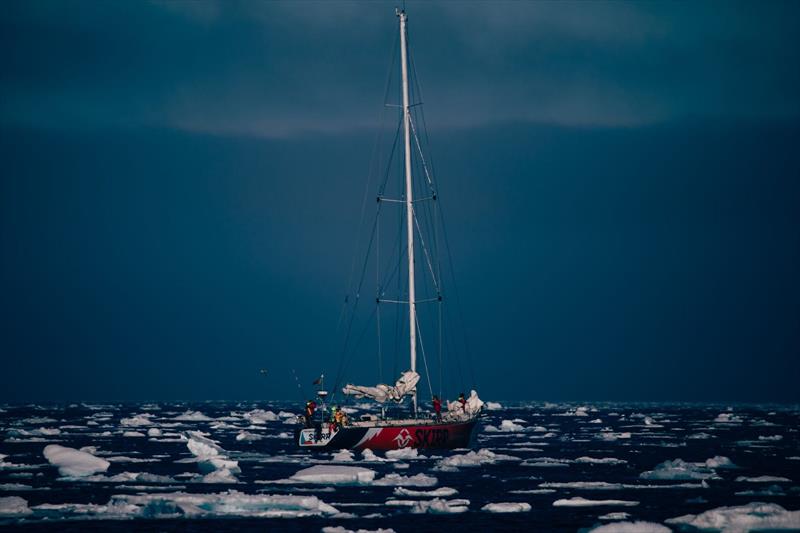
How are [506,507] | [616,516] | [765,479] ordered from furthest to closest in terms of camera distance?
[765,479] < [506,507] < [616,516]

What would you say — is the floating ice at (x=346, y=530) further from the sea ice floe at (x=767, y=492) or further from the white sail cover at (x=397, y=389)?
the white sail cover at (x=397, y=389)

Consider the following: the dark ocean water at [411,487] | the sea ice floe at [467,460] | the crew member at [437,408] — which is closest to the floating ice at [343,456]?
the dark ocean water at [411,487]

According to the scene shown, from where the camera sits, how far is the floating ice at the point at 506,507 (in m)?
29.9

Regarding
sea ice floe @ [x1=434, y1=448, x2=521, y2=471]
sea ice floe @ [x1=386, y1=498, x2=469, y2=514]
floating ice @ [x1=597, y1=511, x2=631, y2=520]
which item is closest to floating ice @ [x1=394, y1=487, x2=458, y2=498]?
sea ice floe @ [x1=386, y1=498, x2=469, y2=514]

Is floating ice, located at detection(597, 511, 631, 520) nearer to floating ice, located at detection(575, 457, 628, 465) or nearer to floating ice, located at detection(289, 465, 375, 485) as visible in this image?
floating ice, located at detection(289, 465, 375, 485)

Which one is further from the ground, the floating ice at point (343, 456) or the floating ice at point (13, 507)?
the floating ice at point (13, 507)

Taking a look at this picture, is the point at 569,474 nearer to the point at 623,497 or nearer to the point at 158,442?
the point at 623,497

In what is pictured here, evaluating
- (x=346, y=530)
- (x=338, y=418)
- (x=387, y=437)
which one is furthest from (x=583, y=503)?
(x=338, y=418)

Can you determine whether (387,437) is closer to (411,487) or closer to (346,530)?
(411,487)

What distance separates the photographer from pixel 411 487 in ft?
115

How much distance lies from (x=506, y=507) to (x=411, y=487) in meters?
5.45

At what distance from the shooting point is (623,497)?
32531 millimetres

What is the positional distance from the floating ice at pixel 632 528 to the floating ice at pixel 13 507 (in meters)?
14.5

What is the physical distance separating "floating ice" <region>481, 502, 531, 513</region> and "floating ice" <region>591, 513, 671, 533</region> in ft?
16.8
